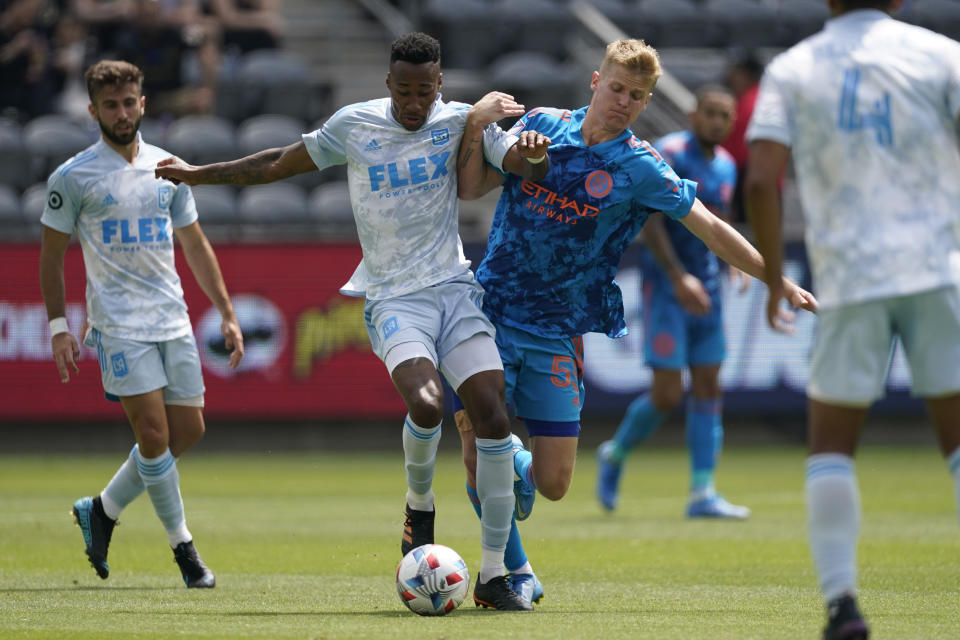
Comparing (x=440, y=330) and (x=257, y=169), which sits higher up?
(x=257, y=169)

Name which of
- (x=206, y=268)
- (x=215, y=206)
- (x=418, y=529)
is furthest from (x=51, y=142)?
(x=418, y=529)

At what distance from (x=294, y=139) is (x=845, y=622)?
13.4 metres

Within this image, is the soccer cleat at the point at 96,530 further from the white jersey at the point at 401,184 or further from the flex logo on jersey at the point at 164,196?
the white jersey at the point at 401,184

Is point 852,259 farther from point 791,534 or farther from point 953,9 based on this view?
point 953,9

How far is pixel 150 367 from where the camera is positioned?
7.40 m

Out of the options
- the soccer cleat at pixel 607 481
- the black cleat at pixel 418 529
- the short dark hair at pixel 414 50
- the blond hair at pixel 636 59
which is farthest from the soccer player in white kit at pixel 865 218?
the soccer cleat at pixel 607 481

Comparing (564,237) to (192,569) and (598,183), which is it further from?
(192,569)

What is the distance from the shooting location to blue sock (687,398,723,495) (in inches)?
416

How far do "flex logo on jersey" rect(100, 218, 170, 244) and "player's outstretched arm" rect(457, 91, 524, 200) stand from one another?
6.15 feet

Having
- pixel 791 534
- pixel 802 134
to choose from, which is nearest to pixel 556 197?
pixel 802 134

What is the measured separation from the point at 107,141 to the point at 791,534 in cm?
503

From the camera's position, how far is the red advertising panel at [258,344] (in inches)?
584

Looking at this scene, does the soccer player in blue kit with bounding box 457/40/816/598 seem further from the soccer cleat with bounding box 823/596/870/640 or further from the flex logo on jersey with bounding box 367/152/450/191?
the soccer cleat with bounding box 823/596/870/640

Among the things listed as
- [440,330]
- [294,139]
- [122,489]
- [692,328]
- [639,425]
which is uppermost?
[440,330]
